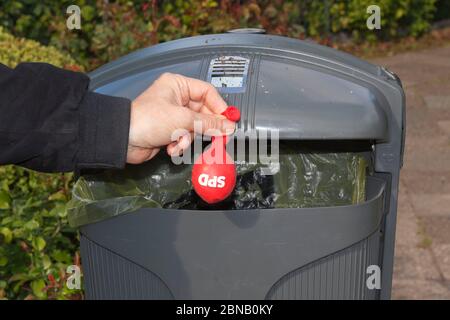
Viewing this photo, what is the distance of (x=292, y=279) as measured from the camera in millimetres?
2170

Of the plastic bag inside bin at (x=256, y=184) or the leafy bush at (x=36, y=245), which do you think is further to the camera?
the leafy bush at (x=36, y=245)

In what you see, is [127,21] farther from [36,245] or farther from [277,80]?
[277,80]

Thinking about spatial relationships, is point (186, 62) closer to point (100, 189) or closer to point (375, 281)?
point (100, 189)

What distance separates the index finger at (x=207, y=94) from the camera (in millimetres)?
2125

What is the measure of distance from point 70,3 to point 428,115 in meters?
3.11

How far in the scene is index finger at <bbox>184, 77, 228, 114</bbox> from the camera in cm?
212

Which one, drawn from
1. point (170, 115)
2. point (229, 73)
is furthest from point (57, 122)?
point (229, 73)

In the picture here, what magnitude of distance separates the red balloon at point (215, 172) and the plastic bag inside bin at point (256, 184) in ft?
0.65

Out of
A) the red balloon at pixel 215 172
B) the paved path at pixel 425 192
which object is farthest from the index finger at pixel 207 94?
the paved path at pixel 425 192

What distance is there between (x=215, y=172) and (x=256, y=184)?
277mm

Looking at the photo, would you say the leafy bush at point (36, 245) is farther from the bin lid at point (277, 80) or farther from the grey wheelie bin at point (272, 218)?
the bin lid at point (277, 80)

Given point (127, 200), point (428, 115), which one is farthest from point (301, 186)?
point (428, 115)

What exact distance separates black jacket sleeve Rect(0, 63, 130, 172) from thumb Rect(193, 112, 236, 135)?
0.18m

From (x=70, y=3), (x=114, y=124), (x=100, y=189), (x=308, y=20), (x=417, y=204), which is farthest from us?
(x=308, y=20)
